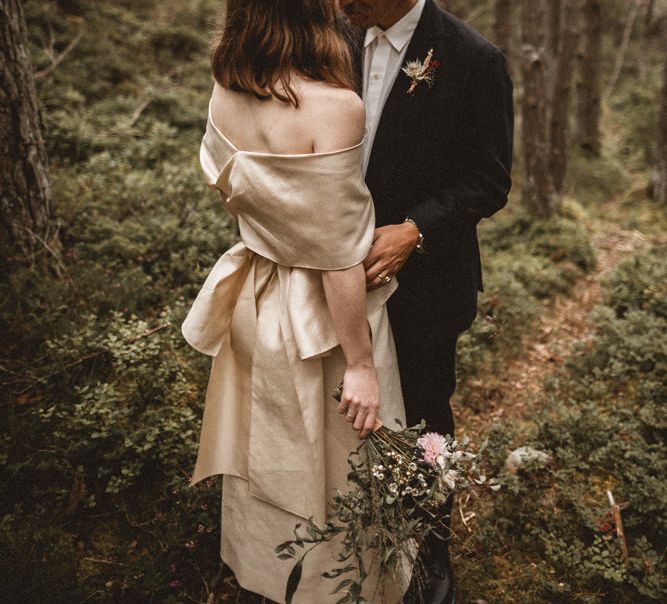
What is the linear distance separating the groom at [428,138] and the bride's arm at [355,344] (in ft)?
0.48

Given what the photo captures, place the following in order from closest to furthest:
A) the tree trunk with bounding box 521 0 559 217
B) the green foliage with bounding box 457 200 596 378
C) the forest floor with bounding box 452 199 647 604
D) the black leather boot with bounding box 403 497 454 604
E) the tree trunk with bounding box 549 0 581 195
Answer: the black leather boot with bounding box 403 497 454 604
the forest floor with bounding box 452 199 647 604
the green foliage with bounding box 457 200 596 378
the tree trunk with bounding box 521 0 559 217
the tree trunk with bounding box 549 0 581 195

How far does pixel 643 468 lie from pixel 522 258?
3.29m

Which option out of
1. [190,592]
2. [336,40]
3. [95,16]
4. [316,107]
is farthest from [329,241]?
[95,16]

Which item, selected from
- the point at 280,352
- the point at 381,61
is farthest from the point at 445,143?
the point at 280,352

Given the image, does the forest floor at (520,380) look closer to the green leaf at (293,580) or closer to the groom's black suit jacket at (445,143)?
the green leaf at (293,580)

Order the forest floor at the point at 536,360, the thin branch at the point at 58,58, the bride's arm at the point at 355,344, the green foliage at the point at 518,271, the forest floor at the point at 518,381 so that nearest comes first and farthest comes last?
the bride's arm at the point at 355,344 < the forest floor at the point at 518,381 < the forest floor at the point at 536,360 < the green foliage at the point at 518,271 < the thin branch at the point at 58,58

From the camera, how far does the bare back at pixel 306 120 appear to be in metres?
1.64

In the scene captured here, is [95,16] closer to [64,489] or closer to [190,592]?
[64,489]

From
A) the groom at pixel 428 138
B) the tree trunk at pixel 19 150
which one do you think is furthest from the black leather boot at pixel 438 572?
the tree trunk at pixel 19 150

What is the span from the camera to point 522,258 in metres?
6.23

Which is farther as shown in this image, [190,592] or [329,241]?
[190,592]

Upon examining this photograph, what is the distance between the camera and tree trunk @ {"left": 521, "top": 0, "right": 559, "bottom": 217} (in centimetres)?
672

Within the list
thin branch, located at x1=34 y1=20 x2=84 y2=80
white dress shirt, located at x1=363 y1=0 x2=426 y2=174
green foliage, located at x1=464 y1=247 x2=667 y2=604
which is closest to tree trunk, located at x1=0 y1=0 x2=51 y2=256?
Result: white dress shirt, located at x1=363 y1=0 x2=426 y2=174

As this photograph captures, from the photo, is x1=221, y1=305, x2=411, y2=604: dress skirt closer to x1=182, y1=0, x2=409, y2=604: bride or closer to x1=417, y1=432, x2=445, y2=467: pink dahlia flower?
x1=182, y1=0, x2=409, y2=604: bride
